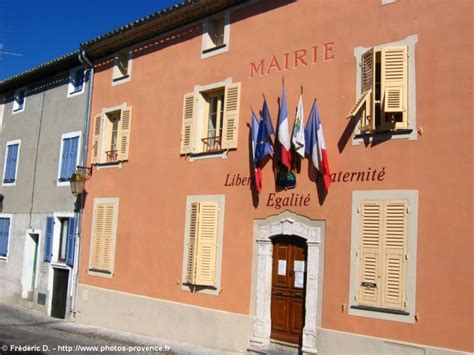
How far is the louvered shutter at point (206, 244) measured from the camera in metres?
11.4

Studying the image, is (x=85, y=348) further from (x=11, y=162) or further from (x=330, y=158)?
(x=11, y=162)

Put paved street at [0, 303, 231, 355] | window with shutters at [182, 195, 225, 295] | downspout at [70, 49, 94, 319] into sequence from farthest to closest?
1. downspout at [70, 49, 94, 319]
2. window with shutters at [182, 195, 225, 295]
3. paved street at [0, 303, 231, 355]

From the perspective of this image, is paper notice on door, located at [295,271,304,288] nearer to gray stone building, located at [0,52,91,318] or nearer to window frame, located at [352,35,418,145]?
window frame, located at [352,35,418,145]

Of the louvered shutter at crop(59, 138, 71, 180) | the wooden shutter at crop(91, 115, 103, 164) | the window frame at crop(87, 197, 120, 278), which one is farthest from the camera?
the louvered shutter at crop(59, 138, 71, 180)

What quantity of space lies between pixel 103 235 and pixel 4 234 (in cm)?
668

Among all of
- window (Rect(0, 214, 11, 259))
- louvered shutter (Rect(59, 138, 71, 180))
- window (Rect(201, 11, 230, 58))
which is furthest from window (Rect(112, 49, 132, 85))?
window (Rect(0, 214, 11, 259))

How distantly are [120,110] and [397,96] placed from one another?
26.6 ft

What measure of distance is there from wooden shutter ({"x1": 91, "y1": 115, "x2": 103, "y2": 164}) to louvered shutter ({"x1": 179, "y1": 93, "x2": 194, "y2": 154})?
11.6 feet

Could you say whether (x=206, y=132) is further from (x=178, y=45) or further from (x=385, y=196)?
(x=385, y=196)

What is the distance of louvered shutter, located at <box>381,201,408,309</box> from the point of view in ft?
27.8

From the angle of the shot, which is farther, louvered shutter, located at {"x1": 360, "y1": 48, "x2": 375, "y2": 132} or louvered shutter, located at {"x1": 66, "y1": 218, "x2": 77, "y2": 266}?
louvered shutter, located at {"x1": 66, "y1": 218, "x2": 77, "y2": 266}

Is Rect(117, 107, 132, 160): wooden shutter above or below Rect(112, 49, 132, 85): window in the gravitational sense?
below

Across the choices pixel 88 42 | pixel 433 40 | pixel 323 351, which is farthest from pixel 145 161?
pixel 433 40

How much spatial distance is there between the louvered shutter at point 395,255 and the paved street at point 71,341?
385 cm
